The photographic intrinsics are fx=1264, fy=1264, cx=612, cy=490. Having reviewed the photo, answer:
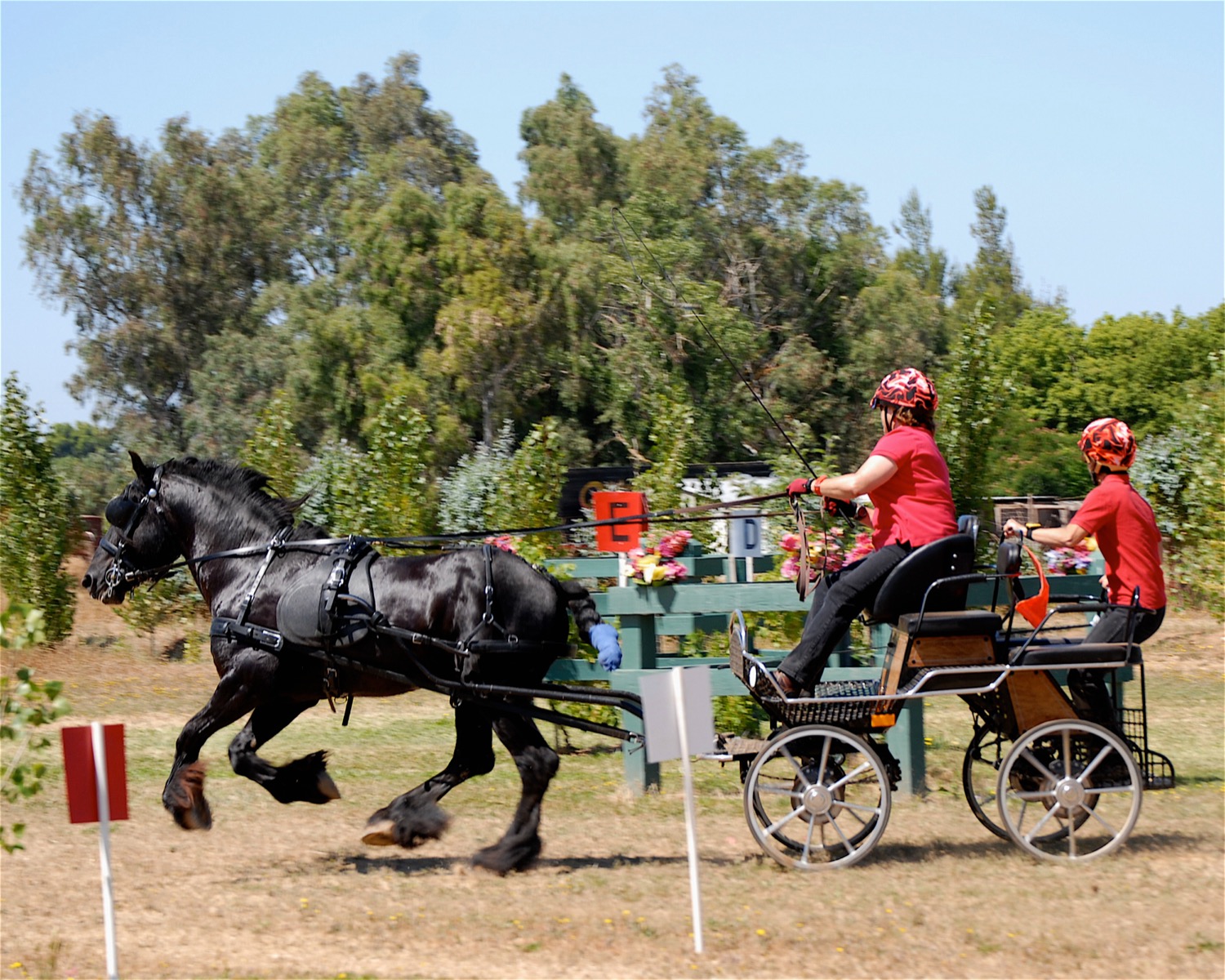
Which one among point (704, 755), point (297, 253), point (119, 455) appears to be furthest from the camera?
point (297, 253)

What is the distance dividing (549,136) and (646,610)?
4060 centimetres

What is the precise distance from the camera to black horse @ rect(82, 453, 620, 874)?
20.7ft

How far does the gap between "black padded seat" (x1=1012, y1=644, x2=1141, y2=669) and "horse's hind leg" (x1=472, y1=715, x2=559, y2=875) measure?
7.67 ft

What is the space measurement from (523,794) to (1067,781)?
261 cm

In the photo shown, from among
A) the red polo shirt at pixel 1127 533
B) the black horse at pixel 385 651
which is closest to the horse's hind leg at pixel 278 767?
the black horse at pixel 385 651

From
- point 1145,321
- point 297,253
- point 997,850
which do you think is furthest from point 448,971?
point 1145,321

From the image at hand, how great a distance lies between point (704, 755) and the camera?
548 cm

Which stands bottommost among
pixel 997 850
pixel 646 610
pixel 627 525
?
pixel 997 850

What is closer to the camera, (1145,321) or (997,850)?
(997,850)

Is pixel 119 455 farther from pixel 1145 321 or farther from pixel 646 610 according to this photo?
pixel 1145 321

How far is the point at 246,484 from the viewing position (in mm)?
7074

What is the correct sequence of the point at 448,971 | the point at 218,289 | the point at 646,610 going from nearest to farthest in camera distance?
the point at 448,971
the point at 646,610
the point at 218,289

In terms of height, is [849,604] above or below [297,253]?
below

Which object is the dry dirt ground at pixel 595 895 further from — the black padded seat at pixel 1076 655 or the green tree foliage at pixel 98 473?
the green tree foliage at pixel 98 473
